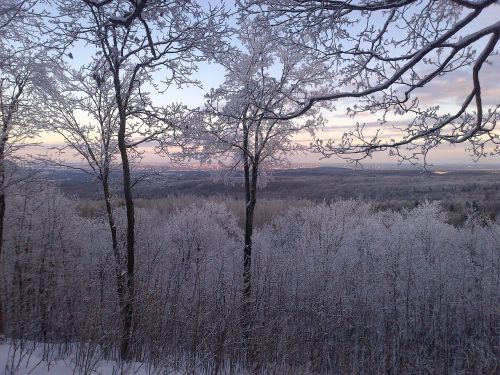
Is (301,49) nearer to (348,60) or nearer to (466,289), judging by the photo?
(348,60)

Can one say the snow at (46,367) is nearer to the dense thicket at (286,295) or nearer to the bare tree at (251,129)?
the dense thicket at (286,295)

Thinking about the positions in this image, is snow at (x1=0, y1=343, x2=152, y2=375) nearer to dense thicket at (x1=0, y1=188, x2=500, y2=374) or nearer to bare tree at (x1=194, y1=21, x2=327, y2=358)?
dense thicket at (x1=0, y1=188, x2=500, y2=374)

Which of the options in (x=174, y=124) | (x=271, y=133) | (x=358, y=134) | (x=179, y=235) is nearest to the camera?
(x=358, y=134)

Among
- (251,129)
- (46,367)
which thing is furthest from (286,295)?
A: (46,367)

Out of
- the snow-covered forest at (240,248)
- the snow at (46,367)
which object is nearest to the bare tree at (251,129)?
the snow-covered forest at (240,248)

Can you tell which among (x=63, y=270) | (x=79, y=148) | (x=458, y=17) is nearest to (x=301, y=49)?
(x=458, y=17)

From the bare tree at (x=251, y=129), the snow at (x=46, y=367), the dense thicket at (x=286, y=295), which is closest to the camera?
the snow at (x=46, y=367)

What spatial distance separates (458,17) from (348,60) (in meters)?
1.34

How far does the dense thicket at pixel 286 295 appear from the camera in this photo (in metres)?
7.14

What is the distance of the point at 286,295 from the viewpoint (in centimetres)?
1553

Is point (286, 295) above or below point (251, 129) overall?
below

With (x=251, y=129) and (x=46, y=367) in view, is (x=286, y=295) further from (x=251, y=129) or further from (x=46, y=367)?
(x=46, y=367)

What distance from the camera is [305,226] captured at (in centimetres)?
3322

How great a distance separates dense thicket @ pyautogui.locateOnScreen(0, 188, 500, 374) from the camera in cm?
714
